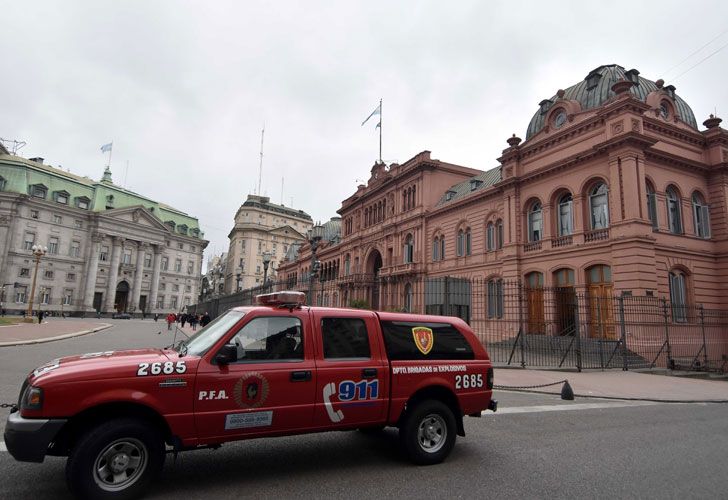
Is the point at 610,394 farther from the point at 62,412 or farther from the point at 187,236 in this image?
the point at 187,236

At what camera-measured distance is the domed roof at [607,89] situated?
937 inches

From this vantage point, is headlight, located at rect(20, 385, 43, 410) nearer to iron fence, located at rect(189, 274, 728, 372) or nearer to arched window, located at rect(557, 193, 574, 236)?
iron fence, located at rect(189, 274, 728, 372)

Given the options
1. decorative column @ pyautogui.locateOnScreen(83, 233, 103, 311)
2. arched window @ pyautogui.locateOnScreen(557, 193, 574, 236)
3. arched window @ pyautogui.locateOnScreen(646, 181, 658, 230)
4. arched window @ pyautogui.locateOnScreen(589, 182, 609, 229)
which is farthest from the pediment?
arched window @ pyautogui.locateOnScreen(646, 181, 658, 230)

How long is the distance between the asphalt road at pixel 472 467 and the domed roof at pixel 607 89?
21.3 m

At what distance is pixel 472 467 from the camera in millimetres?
5488

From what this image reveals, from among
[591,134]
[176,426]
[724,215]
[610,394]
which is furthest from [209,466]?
[724,215]

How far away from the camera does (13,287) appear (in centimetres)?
6188

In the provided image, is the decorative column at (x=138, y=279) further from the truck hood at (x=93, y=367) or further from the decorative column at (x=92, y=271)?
the truck hood at (x=93, y=367)

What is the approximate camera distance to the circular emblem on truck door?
466 cm

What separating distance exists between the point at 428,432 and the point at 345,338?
171 centimetres

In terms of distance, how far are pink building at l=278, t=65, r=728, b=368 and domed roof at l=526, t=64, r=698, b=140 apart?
0.26 ft

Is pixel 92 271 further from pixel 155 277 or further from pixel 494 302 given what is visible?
pixel 494 302

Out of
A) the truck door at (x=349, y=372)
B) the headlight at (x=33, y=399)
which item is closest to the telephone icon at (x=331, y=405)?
the truck door at (x=349, y=372)

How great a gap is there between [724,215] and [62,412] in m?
30.4
